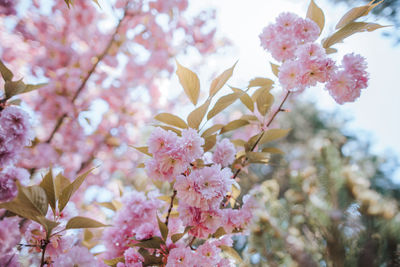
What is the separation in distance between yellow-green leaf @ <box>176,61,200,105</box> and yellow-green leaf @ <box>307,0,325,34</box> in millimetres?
463

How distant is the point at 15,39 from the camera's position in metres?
1.89

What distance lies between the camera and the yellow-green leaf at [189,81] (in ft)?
2.33

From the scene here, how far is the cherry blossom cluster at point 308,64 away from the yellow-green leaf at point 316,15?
2.2 inches

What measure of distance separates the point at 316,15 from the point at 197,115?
546 mm

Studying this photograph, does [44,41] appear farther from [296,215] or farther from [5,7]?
[296,215]

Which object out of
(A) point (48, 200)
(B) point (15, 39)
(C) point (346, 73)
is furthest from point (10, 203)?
(B) point (15, 39)

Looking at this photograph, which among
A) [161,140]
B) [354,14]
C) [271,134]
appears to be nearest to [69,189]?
[161,140]

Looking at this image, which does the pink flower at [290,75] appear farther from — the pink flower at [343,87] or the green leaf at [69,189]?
the green leaf at [69,189]

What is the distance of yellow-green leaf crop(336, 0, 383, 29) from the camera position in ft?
2.32

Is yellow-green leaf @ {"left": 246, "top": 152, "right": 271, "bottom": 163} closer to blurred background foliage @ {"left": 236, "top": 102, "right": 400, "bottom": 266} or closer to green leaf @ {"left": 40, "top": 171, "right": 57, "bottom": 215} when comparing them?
blurred background foliage @ {"left": 236, "top": 102, "right": 400, "bottom": 266}

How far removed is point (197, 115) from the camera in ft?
2.18

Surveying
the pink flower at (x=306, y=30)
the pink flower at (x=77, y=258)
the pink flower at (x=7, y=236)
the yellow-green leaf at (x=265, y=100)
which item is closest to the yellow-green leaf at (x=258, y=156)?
the yellow-green leaf at (x=265, y=100)

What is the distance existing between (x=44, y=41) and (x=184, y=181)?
206 cm

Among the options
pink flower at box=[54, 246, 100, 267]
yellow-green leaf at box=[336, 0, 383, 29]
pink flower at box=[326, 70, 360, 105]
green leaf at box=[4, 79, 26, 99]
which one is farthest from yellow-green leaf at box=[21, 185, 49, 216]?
yellow-green leaf at box=[336, 0, 383, 29]
